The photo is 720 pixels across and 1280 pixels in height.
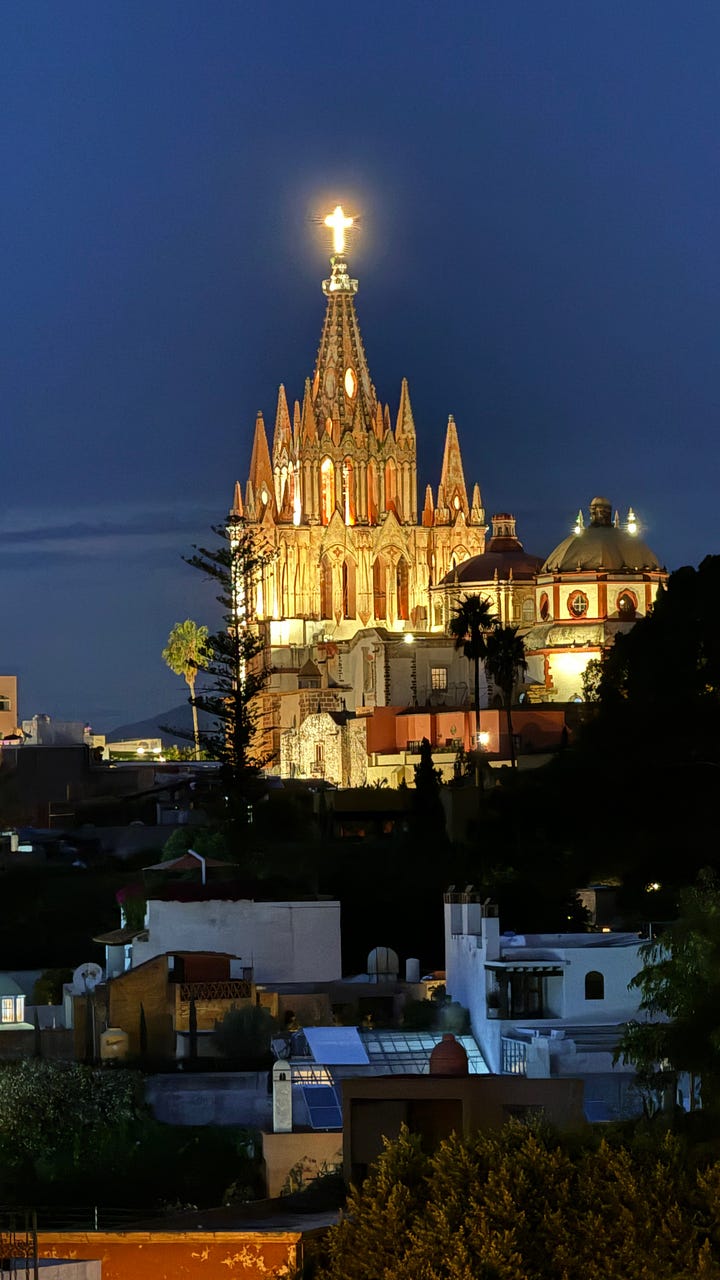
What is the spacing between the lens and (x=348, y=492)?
110 metres

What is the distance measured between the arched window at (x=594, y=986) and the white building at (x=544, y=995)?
0.02 meters

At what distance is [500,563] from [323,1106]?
62.0 metres

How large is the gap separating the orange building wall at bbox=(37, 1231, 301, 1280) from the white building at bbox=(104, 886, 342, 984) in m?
18.6

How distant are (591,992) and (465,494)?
69801 millimetres


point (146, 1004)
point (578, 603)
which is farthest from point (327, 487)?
point (146, 1004)

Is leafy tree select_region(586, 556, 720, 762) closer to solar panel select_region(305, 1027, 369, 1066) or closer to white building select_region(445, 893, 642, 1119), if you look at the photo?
white building select_region(445, 893, 642, 1119)

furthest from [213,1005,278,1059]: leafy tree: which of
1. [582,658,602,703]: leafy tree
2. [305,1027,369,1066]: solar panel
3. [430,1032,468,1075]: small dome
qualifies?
[582,658,602,703]: leafy tree

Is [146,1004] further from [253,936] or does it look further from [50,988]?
[50,988]

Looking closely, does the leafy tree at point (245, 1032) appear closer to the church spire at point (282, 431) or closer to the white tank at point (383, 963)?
the white tank at point (383, 963)

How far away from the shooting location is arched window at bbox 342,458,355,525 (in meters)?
110

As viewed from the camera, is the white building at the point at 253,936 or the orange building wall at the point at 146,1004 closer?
the orange building wall at the point at 146,1004

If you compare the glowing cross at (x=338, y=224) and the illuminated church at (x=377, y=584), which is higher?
the glowing cross at (x=338, y=224)

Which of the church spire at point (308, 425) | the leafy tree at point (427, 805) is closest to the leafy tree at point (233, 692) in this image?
the leafy tree at point (427, 805)

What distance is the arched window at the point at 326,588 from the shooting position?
107125mm
